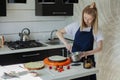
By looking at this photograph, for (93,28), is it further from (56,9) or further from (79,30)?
(56,9)

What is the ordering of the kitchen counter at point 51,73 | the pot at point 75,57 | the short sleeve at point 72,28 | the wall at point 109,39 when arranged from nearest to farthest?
the kitchen counter at point 51,73 → the pot at point 75,57 → the short sleeve at point 72,28 → the wall at point 109,39

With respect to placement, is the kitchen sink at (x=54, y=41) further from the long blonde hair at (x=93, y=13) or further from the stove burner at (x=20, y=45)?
the long blonde hair at (x=93, y=13)

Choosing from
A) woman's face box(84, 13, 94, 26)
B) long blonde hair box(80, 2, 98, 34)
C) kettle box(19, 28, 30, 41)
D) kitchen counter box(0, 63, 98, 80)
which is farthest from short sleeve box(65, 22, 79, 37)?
kettle box(19, 28, 30, 41)

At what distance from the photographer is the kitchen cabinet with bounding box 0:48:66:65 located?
2.76m

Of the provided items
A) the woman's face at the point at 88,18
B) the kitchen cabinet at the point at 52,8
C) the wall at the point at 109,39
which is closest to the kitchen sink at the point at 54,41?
the kitchen cabinet at the point at 52,8

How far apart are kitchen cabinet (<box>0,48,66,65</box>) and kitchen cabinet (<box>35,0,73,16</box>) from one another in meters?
0.60

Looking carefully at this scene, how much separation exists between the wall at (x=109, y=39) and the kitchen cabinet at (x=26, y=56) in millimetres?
640

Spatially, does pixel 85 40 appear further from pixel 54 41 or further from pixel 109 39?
pixel 54 41

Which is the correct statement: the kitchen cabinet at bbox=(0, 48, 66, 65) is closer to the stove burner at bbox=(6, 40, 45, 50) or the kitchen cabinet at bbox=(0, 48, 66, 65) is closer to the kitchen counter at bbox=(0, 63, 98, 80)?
the stove burner at bbox=(6, 40, 45, 50)

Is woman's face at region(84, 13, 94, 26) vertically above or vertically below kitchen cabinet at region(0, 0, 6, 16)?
below

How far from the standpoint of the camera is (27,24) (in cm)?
342

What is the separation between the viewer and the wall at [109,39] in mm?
2836

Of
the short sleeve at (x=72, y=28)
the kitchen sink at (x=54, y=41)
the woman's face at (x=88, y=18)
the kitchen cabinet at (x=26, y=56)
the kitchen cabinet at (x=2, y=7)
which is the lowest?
the kitchen cabinet at (x=26, y=56)


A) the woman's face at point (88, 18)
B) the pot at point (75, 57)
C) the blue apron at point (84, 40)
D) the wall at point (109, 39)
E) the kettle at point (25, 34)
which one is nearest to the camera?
the pot at point (75, 57)
